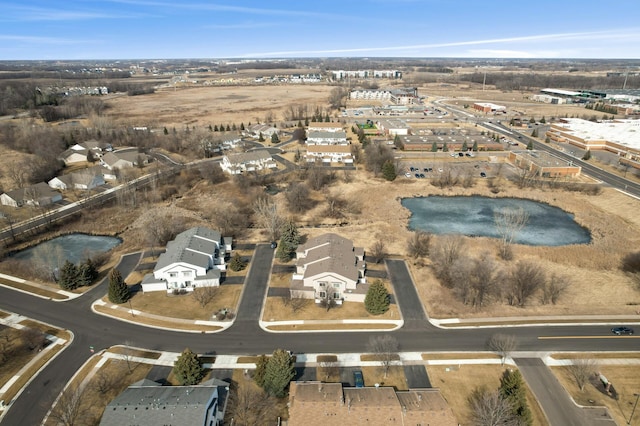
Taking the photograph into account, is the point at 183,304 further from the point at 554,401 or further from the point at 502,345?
the point at 554,401

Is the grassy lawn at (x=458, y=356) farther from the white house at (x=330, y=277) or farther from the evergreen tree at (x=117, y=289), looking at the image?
the evergreen tree at (x=117, y=289)

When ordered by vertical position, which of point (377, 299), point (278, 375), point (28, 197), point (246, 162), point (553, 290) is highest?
point (246, 162)

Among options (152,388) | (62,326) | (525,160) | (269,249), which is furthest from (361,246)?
(525,160)

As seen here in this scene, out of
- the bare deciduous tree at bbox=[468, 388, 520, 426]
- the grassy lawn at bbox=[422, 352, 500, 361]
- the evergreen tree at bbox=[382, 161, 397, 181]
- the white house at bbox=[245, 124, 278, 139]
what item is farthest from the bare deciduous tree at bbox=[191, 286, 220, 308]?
the white house at bbox=[245, 124, 278, 139]

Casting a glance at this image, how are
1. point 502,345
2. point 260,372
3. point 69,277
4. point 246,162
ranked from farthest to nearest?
1. point 246,162
2. point 69,277
3. point 502,345
4. point 260,372

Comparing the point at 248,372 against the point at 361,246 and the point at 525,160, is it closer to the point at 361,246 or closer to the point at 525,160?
the point at 361,246

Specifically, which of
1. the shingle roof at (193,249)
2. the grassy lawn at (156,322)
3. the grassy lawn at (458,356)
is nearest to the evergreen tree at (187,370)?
the grassy lawn at (156,322)

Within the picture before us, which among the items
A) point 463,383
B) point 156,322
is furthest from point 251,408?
point 463,383

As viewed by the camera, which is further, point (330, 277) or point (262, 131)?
point (262, 131)
